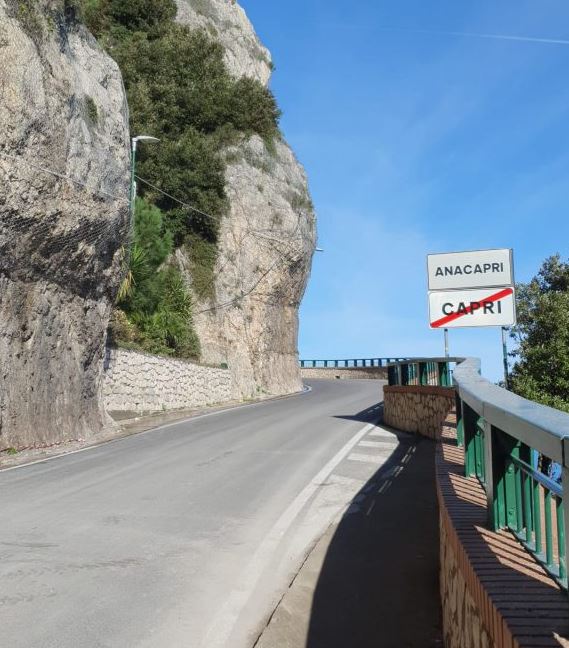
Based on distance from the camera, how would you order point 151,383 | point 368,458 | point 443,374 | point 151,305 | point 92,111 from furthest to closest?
point 151,305 → point 151,383 → point 92,111 → point 443,374 → point 368,458

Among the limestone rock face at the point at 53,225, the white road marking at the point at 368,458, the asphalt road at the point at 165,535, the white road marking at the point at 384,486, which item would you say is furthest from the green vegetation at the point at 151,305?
the white road marking at the point at 384,486

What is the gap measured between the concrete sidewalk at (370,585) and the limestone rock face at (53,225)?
925cm

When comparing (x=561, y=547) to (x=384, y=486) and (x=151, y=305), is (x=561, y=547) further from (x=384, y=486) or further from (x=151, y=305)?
(x=151, y=305)

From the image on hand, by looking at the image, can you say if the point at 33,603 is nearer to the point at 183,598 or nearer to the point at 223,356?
the point at 183,598

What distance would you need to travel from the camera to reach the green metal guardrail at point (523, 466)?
8.00 feet

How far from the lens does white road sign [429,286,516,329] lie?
11.1m

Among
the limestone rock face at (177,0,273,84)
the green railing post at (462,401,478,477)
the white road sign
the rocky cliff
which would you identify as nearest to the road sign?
the white road sign

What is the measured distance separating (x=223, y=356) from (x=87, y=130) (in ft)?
58.8

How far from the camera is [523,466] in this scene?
10.9 feet

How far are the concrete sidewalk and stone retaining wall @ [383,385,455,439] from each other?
4163 millimetres

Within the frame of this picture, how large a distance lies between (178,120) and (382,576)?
33.4 metres

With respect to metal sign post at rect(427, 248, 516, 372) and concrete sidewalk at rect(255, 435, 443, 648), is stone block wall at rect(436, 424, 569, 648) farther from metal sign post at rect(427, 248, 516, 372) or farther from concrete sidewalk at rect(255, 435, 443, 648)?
metal sign post at rect(427, 248, 516, 372)

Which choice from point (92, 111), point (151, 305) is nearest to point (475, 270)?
point (92, 111)

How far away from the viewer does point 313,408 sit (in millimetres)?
21766
